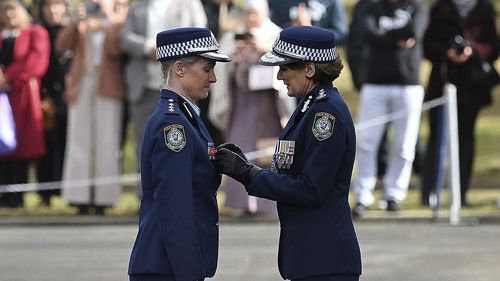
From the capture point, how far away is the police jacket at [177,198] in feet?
21.2

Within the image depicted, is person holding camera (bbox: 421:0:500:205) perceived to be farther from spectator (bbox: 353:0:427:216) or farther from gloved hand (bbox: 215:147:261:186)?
gloved hand (bbox: 215:147:261:186)

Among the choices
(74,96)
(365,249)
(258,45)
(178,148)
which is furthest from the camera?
(74,96)

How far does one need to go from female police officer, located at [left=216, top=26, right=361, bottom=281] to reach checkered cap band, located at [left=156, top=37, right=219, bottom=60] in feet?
0.90

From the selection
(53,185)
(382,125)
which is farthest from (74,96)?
(382,125)

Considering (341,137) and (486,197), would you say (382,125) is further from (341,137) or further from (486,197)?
(341,137)

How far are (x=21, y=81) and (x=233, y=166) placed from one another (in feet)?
32.9

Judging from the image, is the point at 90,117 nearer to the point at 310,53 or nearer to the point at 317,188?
the point at 310,53

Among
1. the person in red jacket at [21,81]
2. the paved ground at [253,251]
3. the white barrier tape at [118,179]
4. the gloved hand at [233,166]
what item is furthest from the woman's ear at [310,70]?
the person in red jacket at [21,81]

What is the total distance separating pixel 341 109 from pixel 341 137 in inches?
5.2

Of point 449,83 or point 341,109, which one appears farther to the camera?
point 449,83

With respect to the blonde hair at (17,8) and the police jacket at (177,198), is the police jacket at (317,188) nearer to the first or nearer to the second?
the police jacket at (177,198)

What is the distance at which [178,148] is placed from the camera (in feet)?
21.3

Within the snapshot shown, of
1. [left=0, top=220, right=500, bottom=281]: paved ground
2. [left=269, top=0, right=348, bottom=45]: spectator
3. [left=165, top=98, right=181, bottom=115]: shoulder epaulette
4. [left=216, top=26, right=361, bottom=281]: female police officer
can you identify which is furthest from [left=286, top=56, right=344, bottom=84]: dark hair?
[left=269, top=0, right=348, bottom=45]: spectator

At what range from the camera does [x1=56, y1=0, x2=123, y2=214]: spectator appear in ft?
51.2
